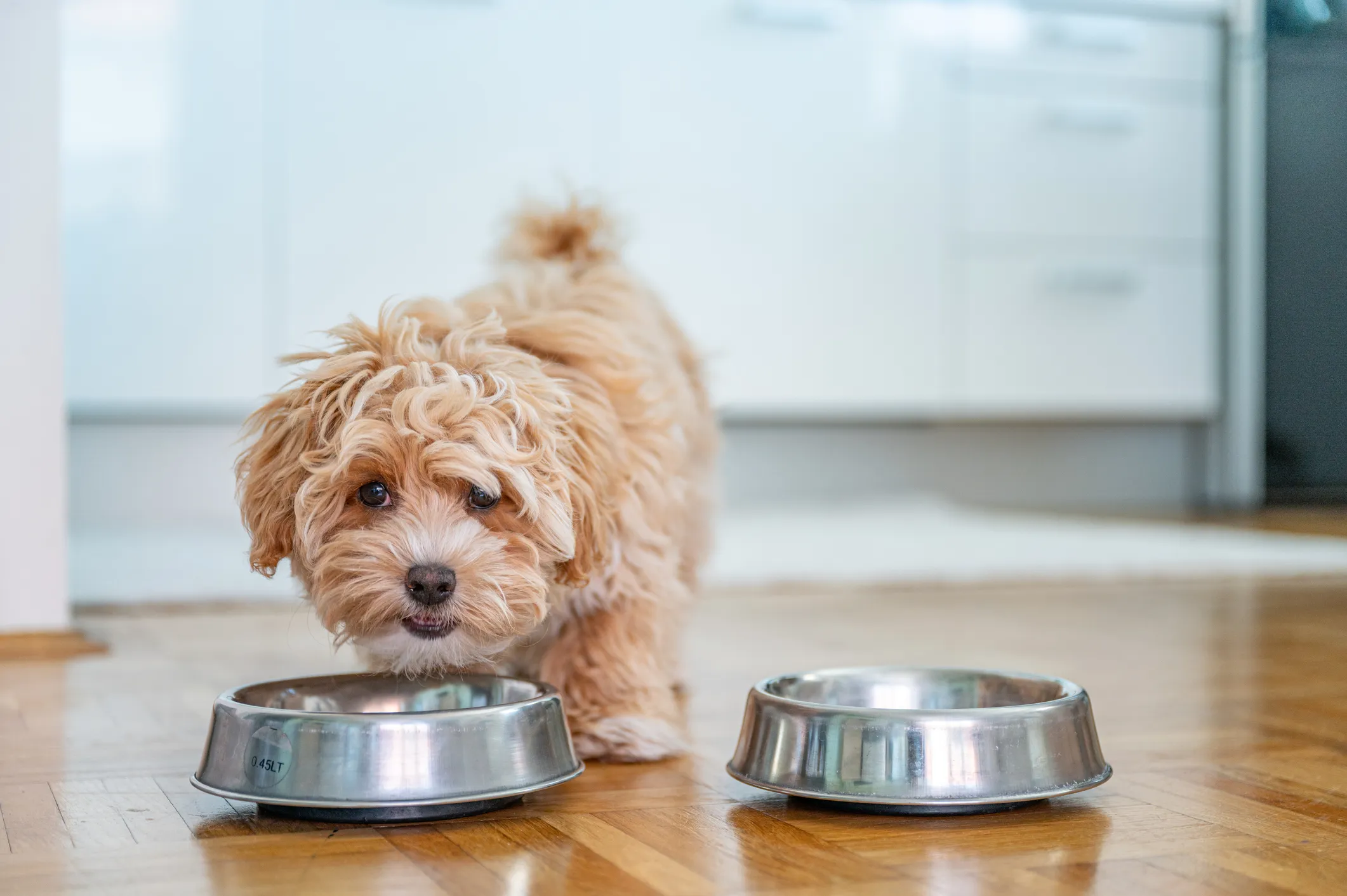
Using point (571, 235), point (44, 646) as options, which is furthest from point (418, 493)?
point (44, 646)

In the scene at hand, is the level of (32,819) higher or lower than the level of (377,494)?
lower

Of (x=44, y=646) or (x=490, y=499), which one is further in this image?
(x=44, y=646)

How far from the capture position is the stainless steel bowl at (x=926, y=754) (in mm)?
1282

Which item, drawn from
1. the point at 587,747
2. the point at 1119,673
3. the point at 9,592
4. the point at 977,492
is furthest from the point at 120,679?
the point at 977,492

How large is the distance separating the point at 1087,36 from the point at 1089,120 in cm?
25

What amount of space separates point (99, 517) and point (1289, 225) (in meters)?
3.49

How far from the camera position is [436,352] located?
4.87ft

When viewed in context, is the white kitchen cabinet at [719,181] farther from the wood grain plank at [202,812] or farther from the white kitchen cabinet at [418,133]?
the wood grain plank at [202,812]

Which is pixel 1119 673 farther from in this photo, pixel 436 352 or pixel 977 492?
pixel 977 492

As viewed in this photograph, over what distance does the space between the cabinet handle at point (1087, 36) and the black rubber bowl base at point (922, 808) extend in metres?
3.76

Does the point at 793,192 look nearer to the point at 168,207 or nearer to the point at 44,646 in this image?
the point at 168,207

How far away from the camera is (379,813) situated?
4.24 ft

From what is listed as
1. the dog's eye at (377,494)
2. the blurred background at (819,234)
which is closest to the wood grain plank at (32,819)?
the dog's eye at (377,494)

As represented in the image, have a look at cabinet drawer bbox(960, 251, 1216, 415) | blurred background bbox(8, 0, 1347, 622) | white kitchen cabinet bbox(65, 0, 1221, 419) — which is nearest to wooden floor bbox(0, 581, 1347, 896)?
blurred background bbox(8, 0, 1347, 622)
